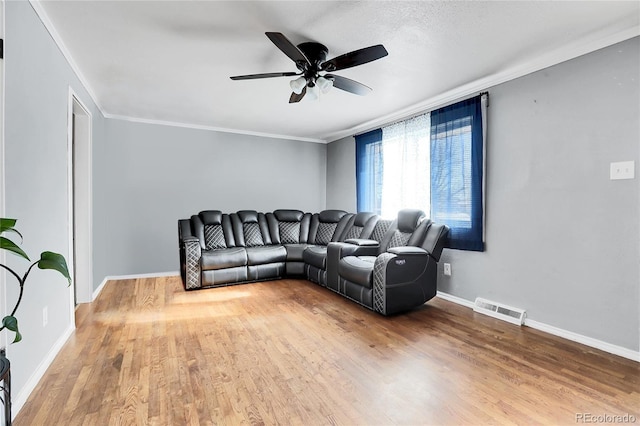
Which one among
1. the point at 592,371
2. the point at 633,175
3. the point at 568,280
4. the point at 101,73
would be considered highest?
the point at 101,73

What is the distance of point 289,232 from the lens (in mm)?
5250

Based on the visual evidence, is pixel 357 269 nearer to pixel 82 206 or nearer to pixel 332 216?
pixel 332 216

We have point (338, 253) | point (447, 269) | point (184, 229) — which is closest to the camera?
point (447, 269)

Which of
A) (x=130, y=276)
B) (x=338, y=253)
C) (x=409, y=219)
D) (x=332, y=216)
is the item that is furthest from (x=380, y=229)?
(x=130, y=276)

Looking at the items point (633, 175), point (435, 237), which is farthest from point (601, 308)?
point (435, 237)

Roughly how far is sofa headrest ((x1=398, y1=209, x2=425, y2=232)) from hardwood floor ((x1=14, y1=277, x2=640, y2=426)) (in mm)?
995

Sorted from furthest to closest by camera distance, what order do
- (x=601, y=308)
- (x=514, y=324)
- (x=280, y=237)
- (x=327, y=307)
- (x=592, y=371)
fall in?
(x=280, y=237) → (x=327, y=307) → (x=514, y=324) → (x=601, y=308) → (x=592, y=371)

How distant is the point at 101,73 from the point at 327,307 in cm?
325

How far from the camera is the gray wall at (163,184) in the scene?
4562 millimetres

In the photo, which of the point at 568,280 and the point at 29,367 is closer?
the point at 29,367

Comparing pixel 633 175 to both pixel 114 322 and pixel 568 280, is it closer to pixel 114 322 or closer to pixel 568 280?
pixel 568 280

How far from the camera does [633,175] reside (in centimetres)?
229

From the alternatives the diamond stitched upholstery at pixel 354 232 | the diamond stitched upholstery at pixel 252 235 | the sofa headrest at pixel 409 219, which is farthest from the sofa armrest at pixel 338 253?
the diamond stitched upholstery at pixel 252 235

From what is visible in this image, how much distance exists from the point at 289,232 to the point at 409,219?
2.19 m
